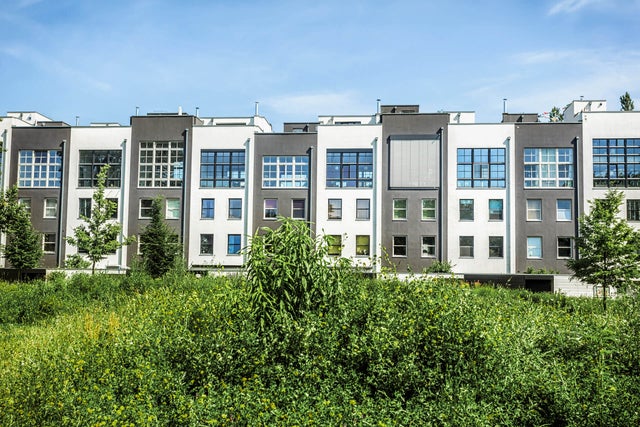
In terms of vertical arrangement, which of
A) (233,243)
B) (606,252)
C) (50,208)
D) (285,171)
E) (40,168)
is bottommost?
(233,243)

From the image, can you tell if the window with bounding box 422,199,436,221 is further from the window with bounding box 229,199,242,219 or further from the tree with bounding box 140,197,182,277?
the tree with bounding box 140,197,182,277

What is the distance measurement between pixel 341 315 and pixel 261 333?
142 centimetres

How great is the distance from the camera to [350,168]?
43875 mm

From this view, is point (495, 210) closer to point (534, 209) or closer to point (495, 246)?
point (495, 246)

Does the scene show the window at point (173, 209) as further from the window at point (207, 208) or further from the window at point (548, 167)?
the window at point (548, 167)

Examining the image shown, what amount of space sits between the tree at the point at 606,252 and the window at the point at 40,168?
4145cm

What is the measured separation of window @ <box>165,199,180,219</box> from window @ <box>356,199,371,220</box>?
15244mm

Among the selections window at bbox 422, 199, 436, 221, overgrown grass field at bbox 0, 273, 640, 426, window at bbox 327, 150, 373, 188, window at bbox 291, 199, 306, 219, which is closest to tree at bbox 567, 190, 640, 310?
window at bbox 422, 199, 436, 221

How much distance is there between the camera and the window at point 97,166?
149 feet

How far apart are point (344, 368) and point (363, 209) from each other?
116 ft

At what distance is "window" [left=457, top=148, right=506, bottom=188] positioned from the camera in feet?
139

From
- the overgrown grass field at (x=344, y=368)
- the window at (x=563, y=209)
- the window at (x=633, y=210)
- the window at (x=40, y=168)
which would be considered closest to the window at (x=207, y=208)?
the window at (x=40, y=168)

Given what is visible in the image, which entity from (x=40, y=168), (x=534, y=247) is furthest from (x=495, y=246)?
(x=40, y=168)

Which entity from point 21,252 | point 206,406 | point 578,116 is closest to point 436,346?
point 206,406
